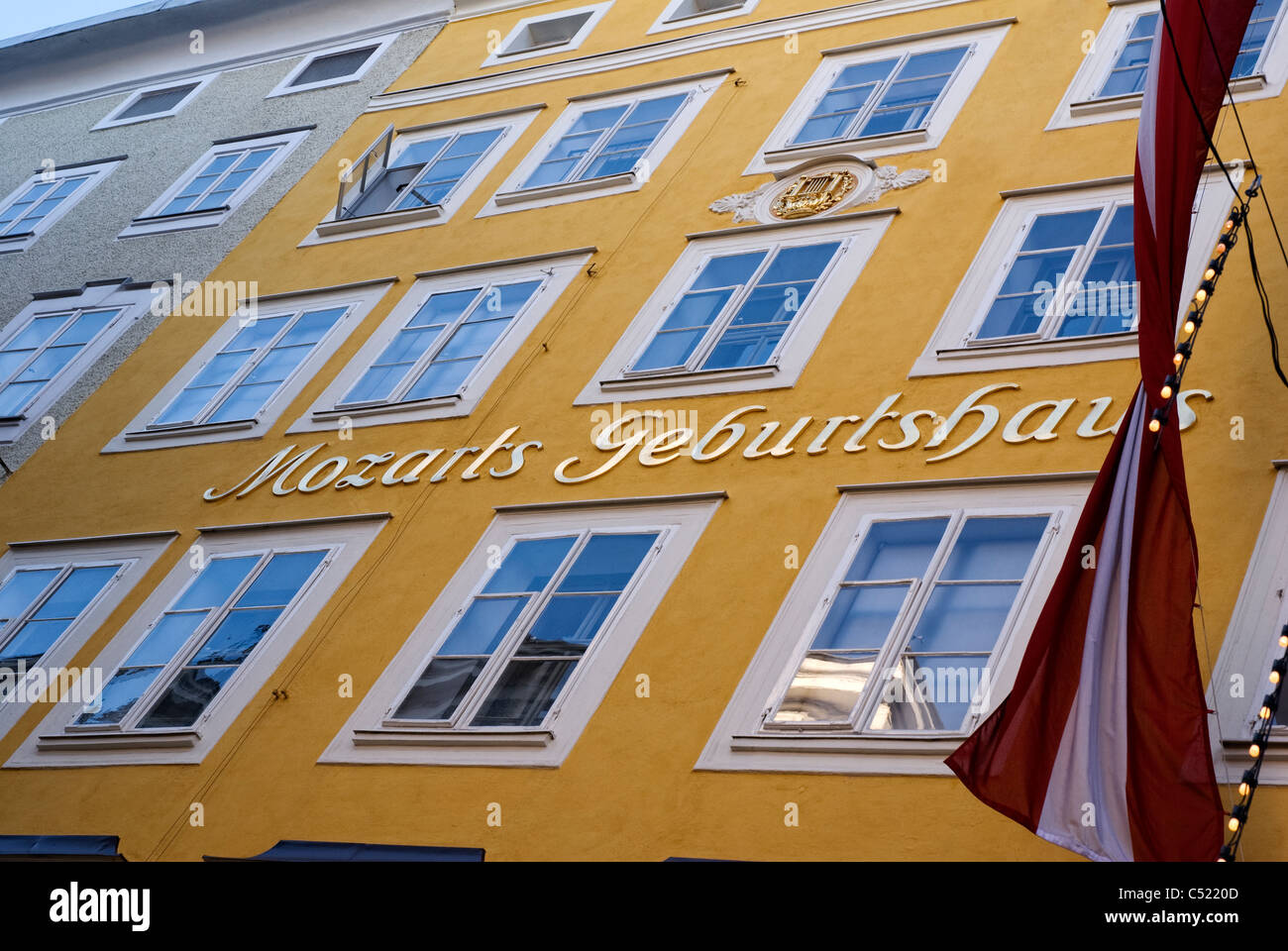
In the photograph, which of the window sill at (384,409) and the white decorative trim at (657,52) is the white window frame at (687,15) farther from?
the window sill at (384,409)

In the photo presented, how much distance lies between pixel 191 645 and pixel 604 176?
213 inches

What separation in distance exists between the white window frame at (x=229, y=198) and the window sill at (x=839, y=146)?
19.9 feet

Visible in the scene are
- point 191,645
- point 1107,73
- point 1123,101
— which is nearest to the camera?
point 191,645

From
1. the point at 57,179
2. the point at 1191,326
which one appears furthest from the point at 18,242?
the point at 1191,326

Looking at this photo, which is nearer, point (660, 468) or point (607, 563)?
point (607, 563)

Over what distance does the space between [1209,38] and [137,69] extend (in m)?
15.5

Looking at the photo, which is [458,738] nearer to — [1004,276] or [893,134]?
[1004,276]

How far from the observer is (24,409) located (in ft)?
43.5

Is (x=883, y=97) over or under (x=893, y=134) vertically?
over

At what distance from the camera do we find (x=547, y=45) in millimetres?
15500

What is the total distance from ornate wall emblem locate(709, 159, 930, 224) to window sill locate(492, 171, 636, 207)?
115 centimetres

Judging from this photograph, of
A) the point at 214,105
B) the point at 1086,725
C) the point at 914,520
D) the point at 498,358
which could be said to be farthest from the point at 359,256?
the point at 1086,725
